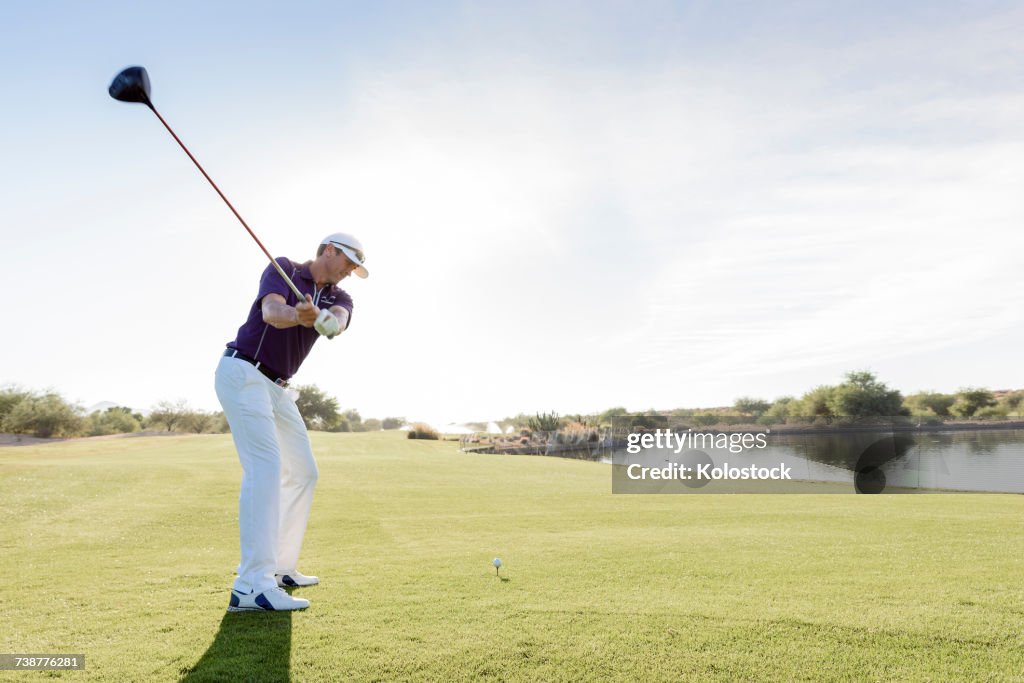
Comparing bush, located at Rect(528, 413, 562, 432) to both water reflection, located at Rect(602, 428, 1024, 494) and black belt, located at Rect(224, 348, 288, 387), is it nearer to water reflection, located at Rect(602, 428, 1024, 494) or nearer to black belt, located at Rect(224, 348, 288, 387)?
water reflection, located at Rect(602, 428, 1024, 494)

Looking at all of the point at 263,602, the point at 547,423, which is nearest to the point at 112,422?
the point at 547,423

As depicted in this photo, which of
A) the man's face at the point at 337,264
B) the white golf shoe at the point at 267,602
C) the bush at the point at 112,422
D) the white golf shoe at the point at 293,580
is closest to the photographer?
the white golf shoe at the point at 267,602

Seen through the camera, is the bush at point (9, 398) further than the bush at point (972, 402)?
No

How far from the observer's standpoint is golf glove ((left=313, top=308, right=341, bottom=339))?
467 cm

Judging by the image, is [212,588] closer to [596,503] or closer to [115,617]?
[115,617]

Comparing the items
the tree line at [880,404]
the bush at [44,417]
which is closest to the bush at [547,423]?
the tree line at [880,404]

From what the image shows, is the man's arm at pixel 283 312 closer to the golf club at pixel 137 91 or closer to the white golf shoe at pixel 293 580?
the golf club at pixel 137 91

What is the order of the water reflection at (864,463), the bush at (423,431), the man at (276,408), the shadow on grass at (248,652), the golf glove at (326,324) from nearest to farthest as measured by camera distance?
1. the shadow on grass at (248,652)
2. the man at (276,408)
3. the golf glove at (326,324)
4. the water reflection at (864,463)
5. the bush at (423,431)

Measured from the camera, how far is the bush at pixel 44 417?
141ft

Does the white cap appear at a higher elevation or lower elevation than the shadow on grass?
higher

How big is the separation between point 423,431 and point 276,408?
40.3 metres

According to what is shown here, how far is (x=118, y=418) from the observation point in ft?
175

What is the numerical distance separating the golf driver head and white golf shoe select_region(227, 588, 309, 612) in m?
4.13

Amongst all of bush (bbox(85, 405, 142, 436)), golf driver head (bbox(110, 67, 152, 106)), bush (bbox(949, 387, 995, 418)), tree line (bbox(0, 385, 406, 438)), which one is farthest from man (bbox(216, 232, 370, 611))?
bush (bbox(949, 387, 995, 418))
